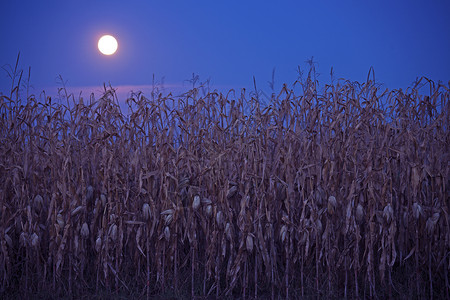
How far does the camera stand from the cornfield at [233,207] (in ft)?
15.0

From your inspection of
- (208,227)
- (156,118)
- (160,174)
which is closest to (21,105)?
(156,118)

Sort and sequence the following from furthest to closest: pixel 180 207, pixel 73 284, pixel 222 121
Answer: pixel 222 121, pixel 73 284, pixel 180 207

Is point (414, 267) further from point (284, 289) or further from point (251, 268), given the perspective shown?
point (251, 268)

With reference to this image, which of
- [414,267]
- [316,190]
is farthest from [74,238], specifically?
[414,267]

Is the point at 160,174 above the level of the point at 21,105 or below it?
below

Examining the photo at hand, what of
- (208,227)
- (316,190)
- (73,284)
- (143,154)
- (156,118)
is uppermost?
(156,118)

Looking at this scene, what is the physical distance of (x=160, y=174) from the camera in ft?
15.7

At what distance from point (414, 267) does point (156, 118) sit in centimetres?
327

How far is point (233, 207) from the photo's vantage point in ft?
16.0

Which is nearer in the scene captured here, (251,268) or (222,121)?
(251,268)

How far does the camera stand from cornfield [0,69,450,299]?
4586mm

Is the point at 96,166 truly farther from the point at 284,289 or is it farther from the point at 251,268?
the point at 284,289

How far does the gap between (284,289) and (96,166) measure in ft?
7.97

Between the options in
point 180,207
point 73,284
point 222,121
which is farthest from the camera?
point 222,121
